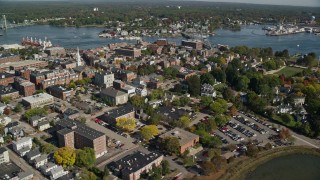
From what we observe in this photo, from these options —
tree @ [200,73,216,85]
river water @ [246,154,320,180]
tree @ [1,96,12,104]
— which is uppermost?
tree @ [200,73,216,85]

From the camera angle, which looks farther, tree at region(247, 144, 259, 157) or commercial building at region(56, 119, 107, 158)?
tree at region(247, 144, 259, 157)

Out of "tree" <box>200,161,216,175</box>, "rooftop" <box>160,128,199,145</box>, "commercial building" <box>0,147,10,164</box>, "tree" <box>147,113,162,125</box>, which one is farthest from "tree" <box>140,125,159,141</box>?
"commercial building" <box>0,147,10,164</box>

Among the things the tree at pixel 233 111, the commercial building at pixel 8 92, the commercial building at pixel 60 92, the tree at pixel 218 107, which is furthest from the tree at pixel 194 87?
the commercial building at pixel 8 92

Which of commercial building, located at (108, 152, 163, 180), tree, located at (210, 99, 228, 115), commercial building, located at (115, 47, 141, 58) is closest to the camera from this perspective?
commercial building, located at (108, 152, 163, 180)

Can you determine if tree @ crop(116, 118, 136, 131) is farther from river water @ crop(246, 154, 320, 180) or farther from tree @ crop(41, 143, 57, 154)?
river water @ crop(246, 154, 320, 180)

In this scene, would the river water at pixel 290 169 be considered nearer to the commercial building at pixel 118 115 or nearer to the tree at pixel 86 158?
the tree at pixel 86 158

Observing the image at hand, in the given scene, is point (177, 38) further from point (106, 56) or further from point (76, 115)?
point (76, 115)

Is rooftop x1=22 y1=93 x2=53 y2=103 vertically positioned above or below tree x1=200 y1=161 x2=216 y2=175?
above
